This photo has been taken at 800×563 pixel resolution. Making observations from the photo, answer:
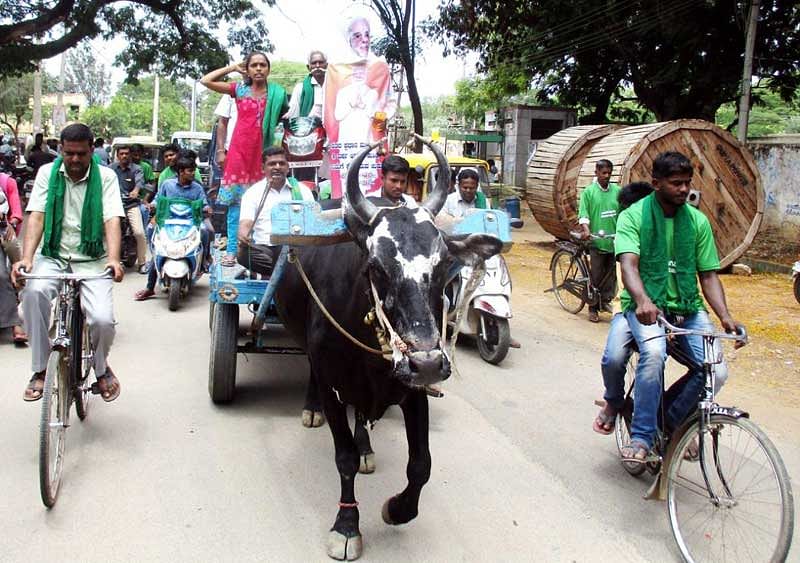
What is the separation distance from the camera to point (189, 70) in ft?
70.4

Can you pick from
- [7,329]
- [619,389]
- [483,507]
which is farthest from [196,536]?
[7,329]

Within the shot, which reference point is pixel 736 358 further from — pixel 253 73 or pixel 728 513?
pixel 253 73

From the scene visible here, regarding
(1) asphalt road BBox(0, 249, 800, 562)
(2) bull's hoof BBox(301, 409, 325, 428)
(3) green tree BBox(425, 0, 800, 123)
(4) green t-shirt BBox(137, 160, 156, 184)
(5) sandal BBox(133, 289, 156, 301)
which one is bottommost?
(1) asphalt road BBox(0, 249, 800, 562)

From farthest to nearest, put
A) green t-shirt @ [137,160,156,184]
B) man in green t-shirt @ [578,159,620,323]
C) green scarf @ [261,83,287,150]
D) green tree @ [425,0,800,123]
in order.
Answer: green tree @ [425,0,800,123]
green t-shirt @ [137,160,156,184]
man in green t-shirt @ [578,159,620,323]
green scarf @ [261,83,287,150]

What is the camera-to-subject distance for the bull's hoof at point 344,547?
3506 mm

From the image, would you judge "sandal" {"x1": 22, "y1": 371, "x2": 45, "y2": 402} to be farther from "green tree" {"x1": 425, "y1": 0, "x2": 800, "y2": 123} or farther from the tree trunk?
the tree trunk

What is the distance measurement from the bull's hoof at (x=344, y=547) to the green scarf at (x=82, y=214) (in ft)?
7.97

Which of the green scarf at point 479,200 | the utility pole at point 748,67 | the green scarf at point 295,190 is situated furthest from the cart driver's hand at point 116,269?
the utility pole at point 748,67

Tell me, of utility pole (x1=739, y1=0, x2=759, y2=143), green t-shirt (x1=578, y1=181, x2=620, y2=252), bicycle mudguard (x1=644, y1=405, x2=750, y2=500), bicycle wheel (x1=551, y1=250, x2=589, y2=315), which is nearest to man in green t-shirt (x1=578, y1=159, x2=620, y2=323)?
green t-shirt (x1=578, y1=181, x2=620, y2=252)

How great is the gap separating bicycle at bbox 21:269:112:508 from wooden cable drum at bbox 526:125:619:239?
9.95 m

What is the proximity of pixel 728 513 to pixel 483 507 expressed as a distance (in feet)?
4.04

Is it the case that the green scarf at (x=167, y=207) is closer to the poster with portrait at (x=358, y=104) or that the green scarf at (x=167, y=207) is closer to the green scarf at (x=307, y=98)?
the green scarf at (x=307, y=98)

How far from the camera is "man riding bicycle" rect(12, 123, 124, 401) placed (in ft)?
14.4

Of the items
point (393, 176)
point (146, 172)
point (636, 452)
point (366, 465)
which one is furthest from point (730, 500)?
point (146, 172)
